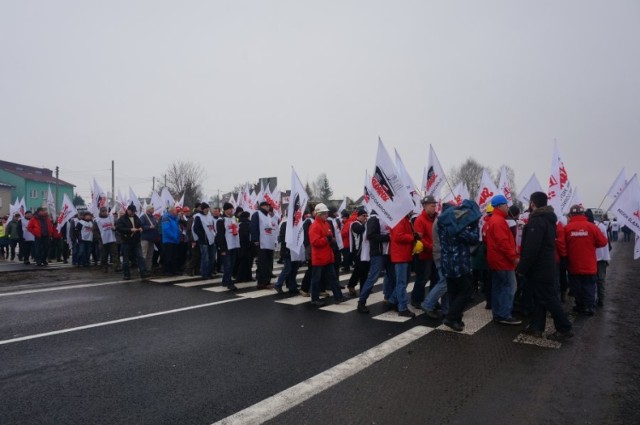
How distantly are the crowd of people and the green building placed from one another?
61.5m

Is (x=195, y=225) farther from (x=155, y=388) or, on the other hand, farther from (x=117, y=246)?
(x=155, y=388)

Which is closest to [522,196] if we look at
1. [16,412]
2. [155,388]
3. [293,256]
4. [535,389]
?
[293,256]

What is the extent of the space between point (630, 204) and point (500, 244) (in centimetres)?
485

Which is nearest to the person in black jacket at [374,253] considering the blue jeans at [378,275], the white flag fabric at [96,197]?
the blue jeans at [378,275]

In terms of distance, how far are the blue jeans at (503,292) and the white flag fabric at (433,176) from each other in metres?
3.08

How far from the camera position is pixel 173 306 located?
8.01 metres

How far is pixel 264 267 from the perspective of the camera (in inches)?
402

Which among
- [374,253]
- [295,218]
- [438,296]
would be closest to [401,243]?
[374,253]

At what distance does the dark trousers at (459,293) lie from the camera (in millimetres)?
6169

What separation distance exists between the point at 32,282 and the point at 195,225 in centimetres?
455

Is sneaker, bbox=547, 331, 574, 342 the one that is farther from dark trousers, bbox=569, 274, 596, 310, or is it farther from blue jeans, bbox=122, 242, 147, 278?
blue jeans, bbox=122, 242, 147, 278

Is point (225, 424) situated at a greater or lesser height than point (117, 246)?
lesser

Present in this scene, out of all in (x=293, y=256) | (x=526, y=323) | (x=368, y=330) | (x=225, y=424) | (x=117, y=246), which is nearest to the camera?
(x=225, y=424)

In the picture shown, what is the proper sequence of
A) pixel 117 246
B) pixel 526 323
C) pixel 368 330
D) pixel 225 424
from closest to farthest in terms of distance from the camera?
1. pixel 225 424
2. pixel 368 330
3. pixel 526 323
4. pixel 117 246
